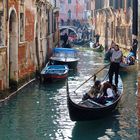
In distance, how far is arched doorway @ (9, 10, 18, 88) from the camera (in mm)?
9227

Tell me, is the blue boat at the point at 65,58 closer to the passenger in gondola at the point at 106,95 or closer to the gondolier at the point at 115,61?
the gondolier at the point at 115,61

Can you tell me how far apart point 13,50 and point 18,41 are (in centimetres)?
32

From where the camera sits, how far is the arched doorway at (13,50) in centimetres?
923

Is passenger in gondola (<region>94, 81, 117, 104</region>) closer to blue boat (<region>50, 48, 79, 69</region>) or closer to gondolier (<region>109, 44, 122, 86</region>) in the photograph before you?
gondolier (<region>109, 44, 122, 86</region>)

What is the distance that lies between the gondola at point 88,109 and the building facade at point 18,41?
2.43 m

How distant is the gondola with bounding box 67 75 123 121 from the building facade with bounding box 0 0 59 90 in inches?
95.7

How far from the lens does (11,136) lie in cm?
578

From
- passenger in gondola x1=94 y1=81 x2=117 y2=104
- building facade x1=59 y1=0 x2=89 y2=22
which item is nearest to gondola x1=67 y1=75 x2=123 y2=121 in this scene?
passenger in gondola x1=94 y1=81 x2=117 y2=104

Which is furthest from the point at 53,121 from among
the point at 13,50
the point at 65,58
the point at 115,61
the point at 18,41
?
the point at 65,58

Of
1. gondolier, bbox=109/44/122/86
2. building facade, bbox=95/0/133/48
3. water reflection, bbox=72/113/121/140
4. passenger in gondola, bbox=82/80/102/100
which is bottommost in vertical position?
water reflection, bbox=72/113/121/140

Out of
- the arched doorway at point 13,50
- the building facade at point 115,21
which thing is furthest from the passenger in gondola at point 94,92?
the building facade at point 115,21

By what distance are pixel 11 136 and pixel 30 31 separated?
5568mm

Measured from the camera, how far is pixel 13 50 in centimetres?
927

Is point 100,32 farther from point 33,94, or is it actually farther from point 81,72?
point 33,94
